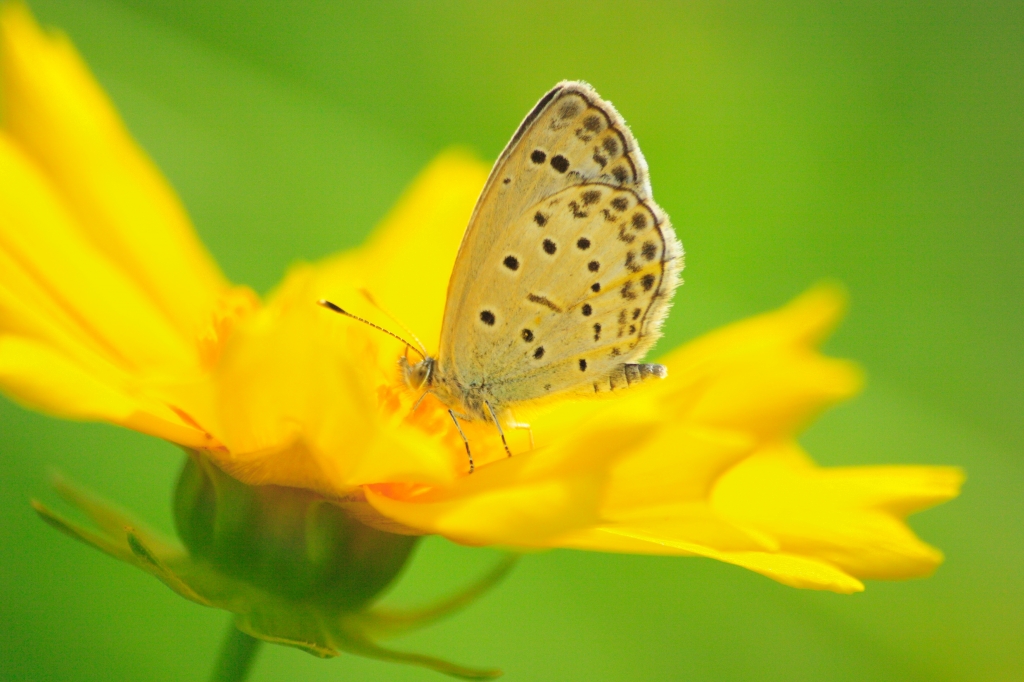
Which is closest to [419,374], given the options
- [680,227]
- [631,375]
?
[631,375]

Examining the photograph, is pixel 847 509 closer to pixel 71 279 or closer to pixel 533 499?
pixel 533 499

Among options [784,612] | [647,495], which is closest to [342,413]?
[647,495]

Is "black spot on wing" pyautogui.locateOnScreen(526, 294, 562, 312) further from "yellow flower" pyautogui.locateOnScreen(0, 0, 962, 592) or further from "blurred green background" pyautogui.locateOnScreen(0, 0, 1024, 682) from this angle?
"blurred green background" pyautogui.locateOnScreen(0, 0, 1024, 682)

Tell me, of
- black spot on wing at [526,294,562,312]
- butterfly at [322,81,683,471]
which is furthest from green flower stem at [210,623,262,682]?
black spot on wing at [526,294,562,312]

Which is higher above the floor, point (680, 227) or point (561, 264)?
point (680, 227)

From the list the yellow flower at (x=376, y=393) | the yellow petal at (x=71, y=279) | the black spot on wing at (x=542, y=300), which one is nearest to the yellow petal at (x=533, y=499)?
the yellow flower at (x=376, y=393)
